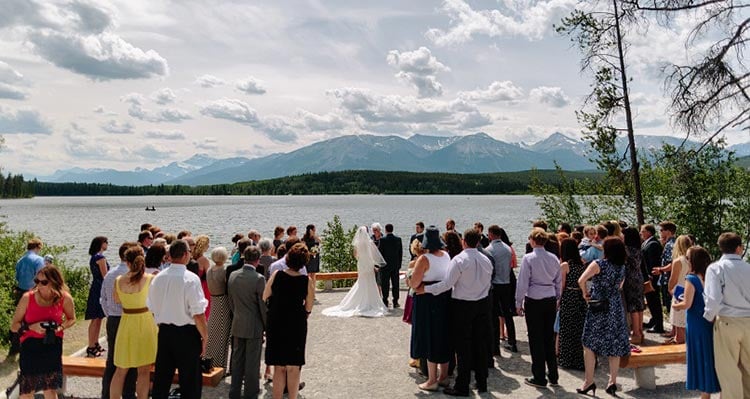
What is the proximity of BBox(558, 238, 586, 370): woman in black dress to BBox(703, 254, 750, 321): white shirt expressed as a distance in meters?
2.01

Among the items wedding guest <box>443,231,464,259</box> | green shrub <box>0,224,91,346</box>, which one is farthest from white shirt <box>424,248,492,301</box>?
green shrub <box>0,224,91,346</box>

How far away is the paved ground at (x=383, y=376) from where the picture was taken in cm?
658

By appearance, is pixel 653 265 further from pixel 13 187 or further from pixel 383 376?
pixel 13 187

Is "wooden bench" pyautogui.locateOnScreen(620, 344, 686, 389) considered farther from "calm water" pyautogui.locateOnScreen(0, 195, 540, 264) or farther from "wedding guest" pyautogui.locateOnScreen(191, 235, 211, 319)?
"calm water" pyautogui.locateOnScreen(0, 195, 540, 264)

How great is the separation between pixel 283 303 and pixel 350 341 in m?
3.69

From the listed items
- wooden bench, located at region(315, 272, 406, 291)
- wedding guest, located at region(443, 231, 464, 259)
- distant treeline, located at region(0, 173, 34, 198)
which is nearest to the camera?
wedding guest, located at region(443, 231, 464, 259)

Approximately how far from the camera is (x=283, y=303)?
5.89 m

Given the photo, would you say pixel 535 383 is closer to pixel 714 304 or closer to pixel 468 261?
pixel 468 261

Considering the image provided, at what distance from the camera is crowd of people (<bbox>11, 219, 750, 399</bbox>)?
541cm

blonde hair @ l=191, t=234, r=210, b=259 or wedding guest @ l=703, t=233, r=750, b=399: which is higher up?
blonde hair @ l=191, t=234, r=210, b=259

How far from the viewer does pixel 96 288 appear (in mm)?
8188

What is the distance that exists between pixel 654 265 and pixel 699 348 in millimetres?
4267

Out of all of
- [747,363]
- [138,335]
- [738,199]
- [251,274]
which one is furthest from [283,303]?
[738,199]

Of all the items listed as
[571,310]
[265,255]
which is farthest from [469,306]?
[265,255]
